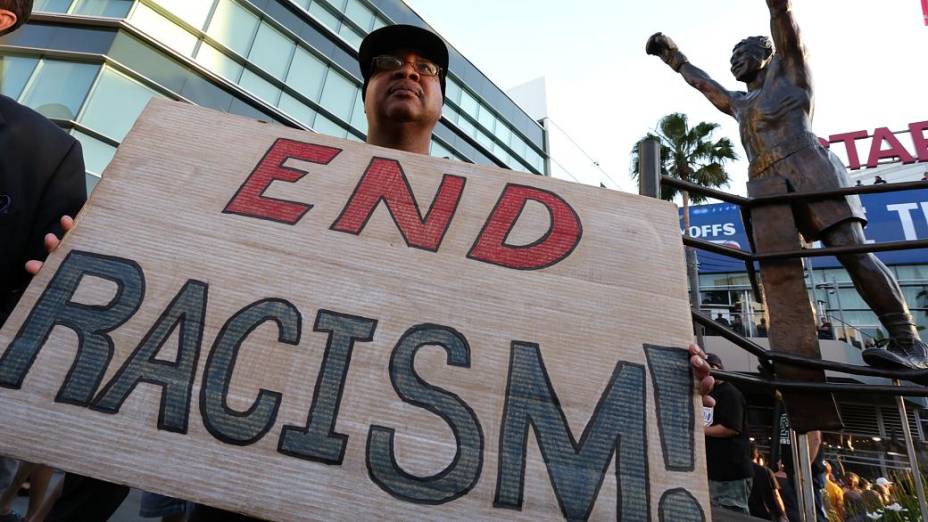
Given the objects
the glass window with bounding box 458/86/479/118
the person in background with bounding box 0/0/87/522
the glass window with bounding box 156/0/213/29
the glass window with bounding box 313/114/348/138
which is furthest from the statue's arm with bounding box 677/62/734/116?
the glass window with bounding box 458/86/479/118

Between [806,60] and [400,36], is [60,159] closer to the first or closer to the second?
[400,36]

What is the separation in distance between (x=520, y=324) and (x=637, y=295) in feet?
1.02

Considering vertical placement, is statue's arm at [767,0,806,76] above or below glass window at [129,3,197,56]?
below

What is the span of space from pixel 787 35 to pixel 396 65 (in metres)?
1.68

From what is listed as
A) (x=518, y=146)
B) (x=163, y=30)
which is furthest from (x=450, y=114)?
(x=163, y=30)

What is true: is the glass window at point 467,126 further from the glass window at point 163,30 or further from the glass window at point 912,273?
the glass window at point 912,273

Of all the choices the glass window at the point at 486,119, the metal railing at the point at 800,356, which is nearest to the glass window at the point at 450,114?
the glass window at the point at 486,119

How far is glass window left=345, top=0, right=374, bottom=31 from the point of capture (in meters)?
13.7

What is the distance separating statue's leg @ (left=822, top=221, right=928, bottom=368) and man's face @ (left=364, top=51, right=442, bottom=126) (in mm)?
1607

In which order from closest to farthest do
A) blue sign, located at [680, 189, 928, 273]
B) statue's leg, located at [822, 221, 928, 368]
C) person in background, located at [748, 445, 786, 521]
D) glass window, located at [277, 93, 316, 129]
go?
statue's leg, located at [822, 221, 928, 368], person in background, located at [748, 445, 786, 521], glass window, located at [277, 93, 316, 129], blue sign, located at [680, 189, 928, 273]

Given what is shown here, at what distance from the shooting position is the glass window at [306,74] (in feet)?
37.6

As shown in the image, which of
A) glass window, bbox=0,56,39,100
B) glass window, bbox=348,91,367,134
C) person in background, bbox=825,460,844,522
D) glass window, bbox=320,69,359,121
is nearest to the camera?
person in background, bbox=825,460,844,522

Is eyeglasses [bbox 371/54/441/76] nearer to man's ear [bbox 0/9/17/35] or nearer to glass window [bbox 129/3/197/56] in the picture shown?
man's ear [bbox 0/9/17/35]

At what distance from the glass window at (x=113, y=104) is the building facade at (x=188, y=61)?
18 mm
